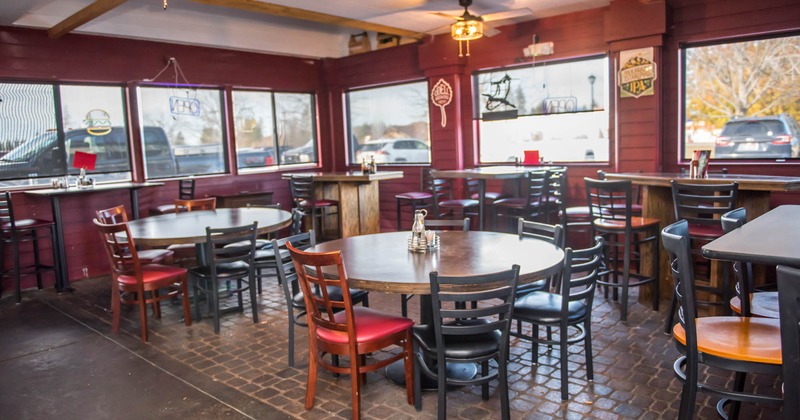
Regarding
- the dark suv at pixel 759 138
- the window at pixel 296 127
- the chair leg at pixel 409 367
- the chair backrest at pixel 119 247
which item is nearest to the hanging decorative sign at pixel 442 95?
the window at pixel 296 127

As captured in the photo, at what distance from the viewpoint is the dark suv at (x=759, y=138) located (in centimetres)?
566

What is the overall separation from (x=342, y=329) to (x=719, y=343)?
1.74m

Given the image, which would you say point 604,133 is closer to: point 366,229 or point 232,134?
point 366,229

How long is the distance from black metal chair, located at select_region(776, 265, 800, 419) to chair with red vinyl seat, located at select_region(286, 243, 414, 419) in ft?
5.75

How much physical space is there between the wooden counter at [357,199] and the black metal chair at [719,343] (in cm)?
499

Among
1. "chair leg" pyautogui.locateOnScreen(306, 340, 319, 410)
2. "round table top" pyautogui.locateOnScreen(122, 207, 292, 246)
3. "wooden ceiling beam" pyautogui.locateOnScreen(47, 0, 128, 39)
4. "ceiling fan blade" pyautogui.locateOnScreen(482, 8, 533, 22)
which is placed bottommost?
"chair leg" pyautogui.locateOnScreen(306, 340, 319, 410)

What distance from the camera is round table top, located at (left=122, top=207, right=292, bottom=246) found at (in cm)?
445

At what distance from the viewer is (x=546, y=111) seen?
7.41m

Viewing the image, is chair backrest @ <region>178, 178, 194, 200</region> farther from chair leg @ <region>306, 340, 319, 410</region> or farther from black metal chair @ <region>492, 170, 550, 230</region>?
chair leg @ <region>306, 340, 319, 410</region>

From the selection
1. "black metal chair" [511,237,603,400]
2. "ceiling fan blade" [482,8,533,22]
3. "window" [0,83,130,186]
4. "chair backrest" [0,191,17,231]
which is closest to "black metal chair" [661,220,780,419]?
"black metal chair" [511,237,603,400]

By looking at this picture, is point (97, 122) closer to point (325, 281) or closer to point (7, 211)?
point (7, 211)

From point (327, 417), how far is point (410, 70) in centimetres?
656

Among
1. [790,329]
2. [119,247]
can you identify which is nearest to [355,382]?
[790,329]

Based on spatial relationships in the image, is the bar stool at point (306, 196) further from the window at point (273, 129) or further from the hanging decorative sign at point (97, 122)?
the hanging decorative sign at point (97, 122)
